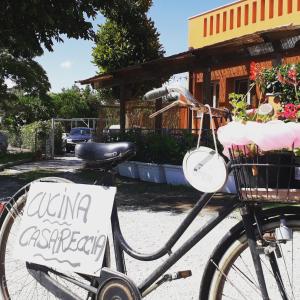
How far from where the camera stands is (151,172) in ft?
40.9

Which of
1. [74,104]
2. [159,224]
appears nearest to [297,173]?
[159,224]

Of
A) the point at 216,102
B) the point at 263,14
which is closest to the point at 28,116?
the point at 216,102

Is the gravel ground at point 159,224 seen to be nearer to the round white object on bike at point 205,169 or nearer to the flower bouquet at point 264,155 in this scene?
the round white object on bike at point 205,169

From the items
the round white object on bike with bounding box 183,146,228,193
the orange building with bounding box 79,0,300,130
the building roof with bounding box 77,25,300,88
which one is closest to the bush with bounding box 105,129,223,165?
the orange building with bounding box 79,0,300,130

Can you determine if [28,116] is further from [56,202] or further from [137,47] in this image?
[56,202]

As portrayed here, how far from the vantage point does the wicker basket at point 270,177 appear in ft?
6.97

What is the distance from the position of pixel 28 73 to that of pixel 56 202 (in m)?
18.5

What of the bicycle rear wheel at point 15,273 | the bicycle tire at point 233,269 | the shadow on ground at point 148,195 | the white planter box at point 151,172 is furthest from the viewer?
the white planter box at point 151,172

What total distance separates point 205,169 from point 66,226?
43.9 inches

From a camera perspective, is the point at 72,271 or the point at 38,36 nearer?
the point at 72,271

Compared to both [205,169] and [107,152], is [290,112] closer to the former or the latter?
[205,169]

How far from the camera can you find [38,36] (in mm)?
11508

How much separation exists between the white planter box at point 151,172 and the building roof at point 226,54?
2.72 metres

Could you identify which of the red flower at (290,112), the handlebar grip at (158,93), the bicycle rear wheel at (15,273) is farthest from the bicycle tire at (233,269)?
Result: the bicycle rear wheel at (15,273)
